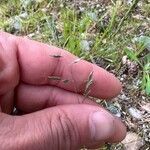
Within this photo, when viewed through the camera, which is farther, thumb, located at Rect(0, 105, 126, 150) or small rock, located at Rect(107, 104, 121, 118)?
small rock, located at Rect(107, 104, 121, 118)

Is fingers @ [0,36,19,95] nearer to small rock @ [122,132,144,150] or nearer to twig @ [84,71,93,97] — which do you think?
twig @ [84,71,93,97]

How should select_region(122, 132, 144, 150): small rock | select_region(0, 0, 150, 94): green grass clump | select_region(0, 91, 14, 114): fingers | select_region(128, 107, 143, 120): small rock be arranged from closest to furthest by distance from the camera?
select_region(0, 91, 14, 114): fingers → select_region(122, 132, 144, 150): small rock → select_region(128, 107, 143, 120): small rock → select_region(0, 0, 150, 94): green grass clump

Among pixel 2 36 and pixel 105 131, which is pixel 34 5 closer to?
pixel 2 36

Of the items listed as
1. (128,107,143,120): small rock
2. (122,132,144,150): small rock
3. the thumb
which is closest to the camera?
the thumb

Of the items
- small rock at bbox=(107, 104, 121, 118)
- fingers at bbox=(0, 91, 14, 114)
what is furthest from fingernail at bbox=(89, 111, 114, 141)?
small rock at bbox=(107, 104, 121, 118)

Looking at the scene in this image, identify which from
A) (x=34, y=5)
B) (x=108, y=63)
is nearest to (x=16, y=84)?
(x=108, y=63)

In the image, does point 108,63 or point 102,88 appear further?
point 108,63

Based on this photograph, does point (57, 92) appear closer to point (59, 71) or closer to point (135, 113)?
point (59, 71)
